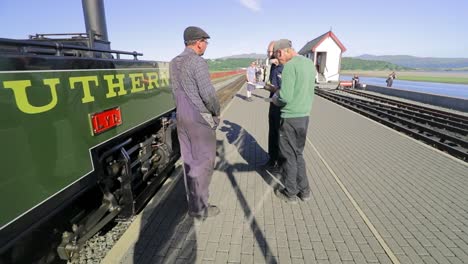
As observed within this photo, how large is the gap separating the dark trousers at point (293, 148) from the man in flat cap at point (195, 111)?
1077mm

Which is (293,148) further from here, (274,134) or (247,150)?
(247,150)

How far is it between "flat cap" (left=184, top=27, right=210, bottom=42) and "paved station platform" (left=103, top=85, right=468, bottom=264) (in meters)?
2.31

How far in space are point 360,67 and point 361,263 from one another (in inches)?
4842

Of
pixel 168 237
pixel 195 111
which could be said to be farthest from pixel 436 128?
pixel 168 237

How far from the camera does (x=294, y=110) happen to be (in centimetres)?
358

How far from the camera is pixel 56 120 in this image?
2.05 metres

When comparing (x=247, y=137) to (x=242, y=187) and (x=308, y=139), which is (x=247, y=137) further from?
(x=242, y=187)

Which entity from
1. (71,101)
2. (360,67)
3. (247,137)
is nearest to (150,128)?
(71,101)

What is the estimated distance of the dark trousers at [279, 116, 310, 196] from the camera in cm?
365

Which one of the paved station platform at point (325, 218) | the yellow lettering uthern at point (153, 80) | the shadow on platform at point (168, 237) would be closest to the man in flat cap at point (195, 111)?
the shadow on platform at point (168, 237)

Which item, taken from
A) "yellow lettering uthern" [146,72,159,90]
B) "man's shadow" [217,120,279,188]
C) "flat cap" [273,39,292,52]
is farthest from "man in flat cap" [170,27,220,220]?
"man's shadow" [217,120,279,188]

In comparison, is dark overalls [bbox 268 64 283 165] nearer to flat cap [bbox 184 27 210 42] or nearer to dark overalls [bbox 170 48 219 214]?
dark overalls [bbox 170 48 219 214]

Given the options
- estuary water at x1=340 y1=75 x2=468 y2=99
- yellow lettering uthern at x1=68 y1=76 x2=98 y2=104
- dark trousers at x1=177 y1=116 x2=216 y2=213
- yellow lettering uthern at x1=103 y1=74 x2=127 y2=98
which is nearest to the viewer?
yellow lettering uthern at x1=68 y1=76 x2=98 y2=104

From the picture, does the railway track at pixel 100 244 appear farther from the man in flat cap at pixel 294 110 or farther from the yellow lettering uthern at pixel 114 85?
the man in flat cap at pixel 294 110
